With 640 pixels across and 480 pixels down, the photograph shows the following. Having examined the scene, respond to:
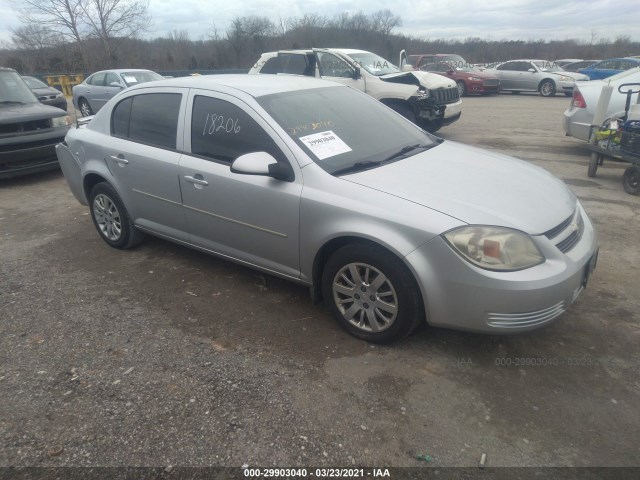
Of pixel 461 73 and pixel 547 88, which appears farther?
pixel 461 73

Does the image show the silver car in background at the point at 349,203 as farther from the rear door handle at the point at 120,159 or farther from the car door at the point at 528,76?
the car door at the point at 528,76

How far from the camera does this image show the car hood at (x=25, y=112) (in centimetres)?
729

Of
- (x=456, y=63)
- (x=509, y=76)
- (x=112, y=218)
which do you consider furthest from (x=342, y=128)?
(x=456, y=63)

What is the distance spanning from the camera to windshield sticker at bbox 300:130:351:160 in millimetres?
3234

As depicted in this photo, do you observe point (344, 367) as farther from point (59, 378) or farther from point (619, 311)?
point (619, 311)

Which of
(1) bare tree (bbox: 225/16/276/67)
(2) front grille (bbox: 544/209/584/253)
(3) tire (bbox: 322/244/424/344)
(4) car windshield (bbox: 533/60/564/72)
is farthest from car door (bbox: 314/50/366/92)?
(1) bare tree (bbox: 225/16/276/67)

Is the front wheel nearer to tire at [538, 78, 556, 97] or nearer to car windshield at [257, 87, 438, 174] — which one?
tire at [538, 78, 556, 97]

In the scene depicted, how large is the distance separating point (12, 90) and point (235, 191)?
23.6 ft

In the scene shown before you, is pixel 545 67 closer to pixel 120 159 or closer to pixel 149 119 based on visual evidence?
pixel 149 119

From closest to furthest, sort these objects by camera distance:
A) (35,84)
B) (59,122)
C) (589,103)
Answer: (589,103) → (59,122) → (35,84)

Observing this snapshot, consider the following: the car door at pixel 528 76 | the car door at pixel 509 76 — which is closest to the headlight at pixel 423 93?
the car door at pixel 528 76

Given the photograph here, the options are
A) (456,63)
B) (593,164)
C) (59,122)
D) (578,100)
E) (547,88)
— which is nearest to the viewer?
(593,164)

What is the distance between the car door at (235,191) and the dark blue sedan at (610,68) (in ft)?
60.1

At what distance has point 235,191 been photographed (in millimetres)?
3432
